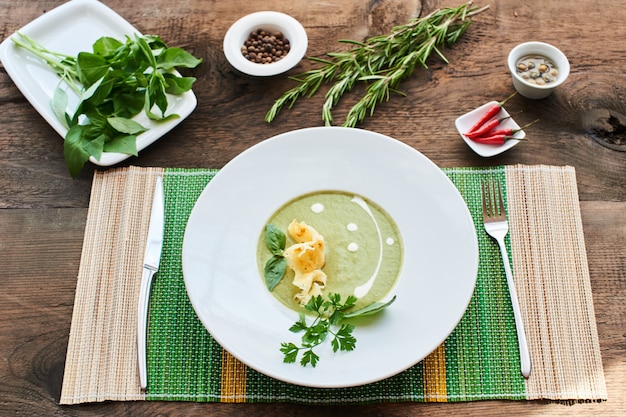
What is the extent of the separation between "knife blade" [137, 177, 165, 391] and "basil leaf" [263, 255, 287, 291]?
34cm

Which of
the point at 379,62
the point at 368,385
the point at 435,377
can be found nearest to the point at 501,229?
the point at 435,377

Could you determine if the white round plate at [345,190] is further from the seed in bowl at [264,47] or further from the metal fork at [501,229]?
the seed in bowl at [264,47]

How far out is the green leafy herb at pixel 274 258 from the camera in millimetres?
1595

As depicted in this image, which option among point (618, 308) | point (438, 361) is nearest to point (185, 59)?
point (438, 361)

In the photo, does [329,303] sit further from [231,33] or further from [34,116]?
[34,116]

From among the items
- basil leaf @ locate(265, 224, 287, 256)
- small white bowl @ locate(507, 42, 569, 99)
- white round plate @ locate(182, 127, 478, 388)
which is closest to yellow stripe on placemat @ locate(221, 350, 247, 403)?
white round plate @ locate(182, 127, 478, 388)

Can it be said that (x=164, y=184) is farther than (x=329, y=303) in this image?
Yes

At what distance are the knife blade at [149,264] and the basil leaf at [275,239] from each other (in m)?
0.34

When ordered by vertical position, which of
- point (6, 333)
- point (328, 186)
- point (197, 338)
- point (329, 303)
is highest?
point (328, 186)

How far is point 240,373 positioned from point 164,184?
64 cm

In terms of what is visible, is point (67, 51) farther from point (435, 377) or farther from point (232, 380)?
point (435, 377)

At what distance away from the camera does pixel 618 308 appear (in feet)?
Result: 5.52

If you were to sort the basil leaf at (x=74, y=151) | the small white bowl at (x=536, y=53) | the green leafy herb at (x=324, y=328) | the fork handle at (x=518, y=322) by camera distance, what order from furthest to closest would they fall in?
the small white bowl at (x=536, y=53), the basil leaf at (x=74, y=151), the fork handle at (x=518, y=322), the green leafy herb at (x=324, y=328)

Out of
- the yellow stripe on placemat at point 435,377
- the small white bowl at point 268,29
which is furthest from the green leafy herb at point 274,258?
the small white bowl at point 268,29
